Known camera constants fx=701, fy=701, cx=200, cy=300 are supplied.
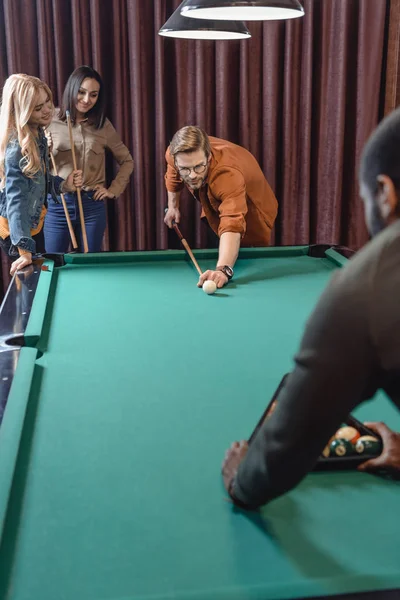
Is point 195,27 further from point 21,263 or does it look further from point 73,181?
point 73,181

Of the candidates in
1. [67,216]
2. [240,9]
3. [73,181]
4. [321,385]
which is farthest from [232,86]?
[321,385]

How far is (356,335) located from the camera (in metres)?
0.87

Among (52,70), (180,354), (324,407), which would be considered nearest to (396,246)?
(324,407)

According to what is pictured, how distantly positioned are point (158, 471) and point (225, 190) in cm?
182

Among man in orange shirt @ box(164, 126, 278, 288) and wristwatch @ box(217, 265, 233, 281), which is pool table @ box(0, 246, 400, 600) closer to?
wristwatch @ box(217, 265, 233, 281)

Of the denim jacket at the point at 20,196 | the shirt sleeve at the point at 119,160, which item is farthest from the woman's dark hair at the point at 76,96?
the denim jacket at the point at 20,196

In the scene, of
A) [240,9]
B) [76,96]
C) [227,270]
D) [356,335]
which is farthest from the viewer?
[76,96]

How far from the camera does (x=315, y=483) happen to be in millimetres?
1249

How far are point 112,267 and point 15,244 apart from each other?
1.30 feet

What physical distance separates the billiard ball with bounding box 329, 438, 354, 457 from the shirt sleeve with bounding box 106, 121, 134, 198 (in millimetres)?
2681

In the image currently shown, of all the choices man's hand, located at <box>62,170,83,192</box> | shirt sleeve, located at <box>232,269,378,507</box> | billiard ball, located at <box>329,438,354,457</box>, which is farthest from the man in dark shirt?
man's hand, located at <box>62,170,83,192</box>

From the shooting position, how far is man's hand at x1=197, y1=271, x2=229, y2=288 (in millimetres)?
2527

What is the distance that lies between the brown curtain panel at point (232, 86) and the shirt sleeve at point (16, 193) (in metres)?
1.09

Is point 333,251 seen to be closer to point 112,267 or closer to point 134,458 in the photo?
point 112,267
